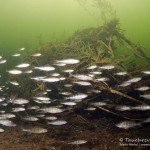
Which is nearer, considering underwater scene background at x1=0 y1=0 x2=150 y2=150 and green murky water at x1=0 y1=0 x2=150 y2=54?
underwater scene background at x1=0 y1=0 x2=150 y2=150

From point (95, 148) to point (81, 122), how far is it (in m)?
2.33

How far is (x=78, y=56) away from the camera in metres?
11.3

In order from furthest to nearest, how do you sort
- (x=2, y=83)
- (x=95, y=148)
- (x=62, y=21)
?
(x=62, y=21), (x=2, y=83), (x=95, y=148)

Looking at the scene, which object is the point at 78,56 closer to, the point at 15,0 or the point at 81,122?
the point at 81,122

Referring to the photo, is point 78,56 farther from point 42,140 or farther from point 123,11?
point 123,11

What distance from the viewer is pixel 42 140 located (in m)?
8.36

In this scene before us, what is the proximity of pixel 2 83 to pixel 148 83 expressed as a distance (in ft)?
25.7

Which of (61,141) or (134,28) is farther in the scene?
(134,28)

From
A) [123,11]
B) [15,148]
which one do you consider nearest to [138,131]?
[15,148]

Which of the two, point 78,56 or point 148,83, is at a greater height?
point 78,56

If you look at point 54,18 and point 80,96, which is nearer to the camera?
point 80,96

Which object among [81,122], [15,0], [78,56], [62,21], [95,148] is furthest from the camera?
[62,21]

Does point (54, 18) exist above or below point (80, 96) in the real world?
above

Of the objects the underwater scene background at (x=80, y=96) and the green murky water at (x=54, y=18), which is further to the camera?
the green murky water at (x=54, y=18)
